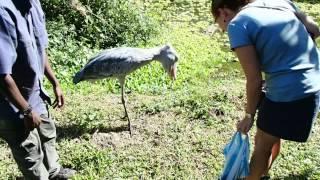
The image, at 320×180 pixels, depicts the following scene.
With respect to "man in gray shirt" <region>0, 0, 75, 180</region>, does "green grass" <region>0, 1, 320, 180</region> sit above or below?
below

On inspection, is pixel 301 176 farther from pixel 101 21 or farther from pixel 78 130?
pixel 101 21

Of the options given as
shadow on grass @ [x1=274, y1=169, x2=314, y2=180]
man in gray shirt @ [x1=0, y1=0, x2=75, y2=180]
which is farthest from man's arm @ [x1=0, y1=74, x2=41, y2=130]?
shadow on grass @ [x1=274, y1=169, x2=314, y2=180]

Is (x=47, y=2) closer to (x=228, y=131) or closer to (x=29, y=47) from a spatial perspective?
(x=228, y=131)

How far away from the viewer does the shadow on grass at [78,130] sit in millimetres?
5093

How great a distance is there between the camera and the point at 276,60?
120 inches

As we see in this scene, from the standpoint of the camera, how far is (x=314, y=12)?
9.80 metres

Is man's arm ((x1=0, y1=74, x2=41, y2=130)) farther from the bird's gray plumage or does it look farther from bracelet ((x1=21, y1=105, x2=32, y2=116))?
the bird's gray plumage

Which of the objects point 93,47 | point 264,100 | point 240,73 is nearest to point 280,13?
point 264,100

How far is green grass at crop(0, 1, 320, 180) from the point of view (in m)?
4.48

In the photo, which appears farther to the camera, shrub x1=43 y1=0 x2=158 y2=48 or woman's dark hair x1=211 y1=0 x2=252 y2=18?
shrub x1=43 y1=0 x2=158 y2=48

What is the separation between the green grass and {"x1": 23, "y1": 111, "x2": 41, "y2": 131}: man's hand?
3.94 ft

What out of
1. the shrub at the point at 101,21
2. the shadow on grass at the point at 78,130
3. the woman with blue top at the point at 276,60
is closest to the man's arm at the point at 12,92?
the woman with blue top at the point at 276,60

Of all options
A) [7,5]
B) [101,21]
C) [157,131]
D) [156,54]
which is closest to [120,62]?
[156,54]

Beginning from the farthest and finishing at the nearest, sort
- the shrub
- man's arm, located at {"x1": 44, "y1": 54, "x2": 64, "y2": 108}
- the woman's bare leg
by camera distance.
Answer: the shrub, man's arm, located at {"x1": 44, "y1": 54, "x2": 64, "y2": 108}, the woman's bare leg
